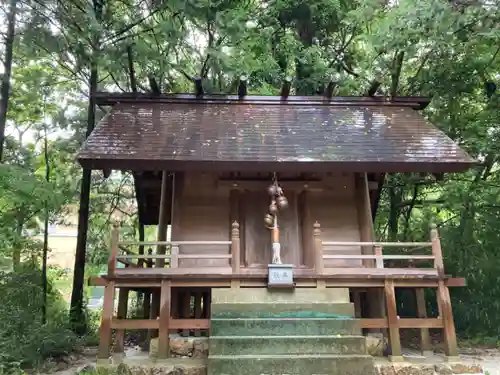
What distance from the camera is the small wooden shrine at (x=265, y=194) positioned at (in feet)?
24.3

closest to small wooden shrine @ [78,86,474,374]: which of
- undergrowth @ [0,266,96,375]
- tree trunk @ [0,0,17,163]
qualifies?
undergrowth @ [0,266,96,375]

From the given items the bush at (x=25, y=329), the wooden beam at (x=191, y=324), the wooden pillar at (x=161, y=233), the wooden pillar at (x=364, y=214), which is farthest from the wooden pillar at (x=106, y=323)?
the wooden pillar at (x=364, y=214)

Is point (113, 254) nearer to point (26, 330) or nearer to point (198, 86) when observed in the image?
point (26, 330)

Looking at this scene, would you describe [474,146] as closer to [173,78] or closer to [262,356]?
[262,356]

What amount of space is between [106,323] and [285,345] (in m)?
3.18

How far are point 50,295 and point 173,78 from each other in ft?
27.3

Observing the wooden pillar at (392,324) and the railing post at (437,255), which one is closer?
the wooden pillar at (392,324)

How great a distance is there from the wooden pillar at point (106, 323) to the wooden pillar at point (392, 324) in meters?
4.92

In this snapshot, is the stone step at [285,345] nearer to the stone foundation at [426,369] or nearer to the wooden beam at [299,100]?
the stone foundation at [426,369]

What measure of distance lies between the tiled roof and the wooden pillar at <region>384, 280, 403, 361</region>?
234 centimetres

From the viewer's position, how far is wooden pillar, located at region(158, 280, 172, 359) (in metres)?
6.97

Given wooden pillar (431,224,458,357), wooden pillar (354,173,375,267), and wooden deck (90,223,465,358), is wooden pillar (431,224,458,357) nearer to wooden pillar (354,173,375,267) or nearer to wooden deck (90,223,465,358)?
wooden deck (90,223,465,358)

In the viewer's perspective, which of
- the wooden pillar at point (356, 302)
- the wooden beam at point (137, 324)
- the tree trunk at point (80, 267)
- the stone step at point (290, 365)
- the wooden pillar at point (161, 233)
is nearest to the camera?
the stone step at point (290, 365)

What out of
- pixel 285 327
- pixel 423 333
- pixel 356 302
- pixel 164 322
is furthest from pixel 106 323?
pixel 423 333
